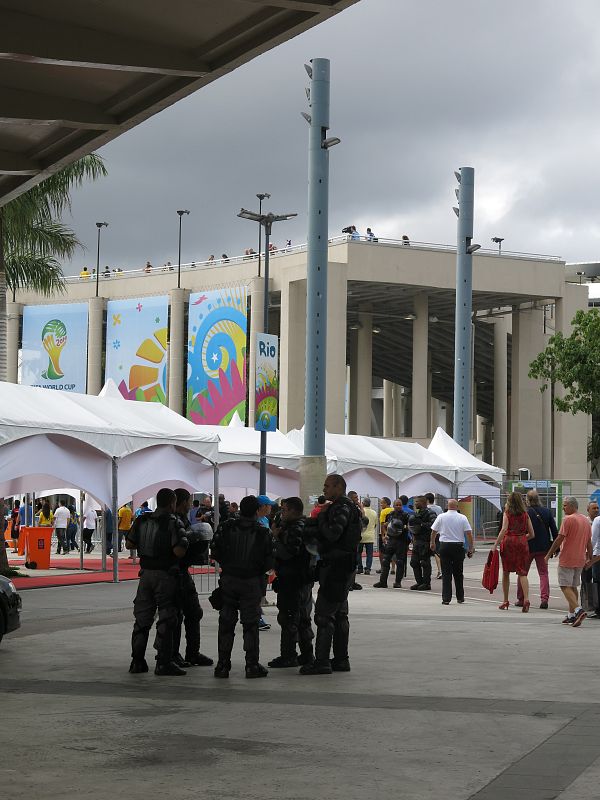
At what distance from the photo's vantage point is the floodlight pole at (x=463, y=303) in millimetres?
46594

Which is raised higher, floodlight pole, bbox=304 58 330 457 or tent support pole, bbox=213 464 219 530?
floodlight pole, bbox=304 58 330 457

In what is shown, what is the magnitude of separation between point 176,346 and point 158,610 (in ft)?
190

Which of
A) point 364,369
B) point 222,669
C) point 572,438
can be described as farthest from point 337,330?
point 222,669

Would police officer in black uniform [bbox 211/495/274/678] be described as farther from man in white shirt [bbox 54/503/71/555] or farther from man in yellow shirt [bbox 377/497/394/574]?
man in white shirt [bbox 54/503/71/555]

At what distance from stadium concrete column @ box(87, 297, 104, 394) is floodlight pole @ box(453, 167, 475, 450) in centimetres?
2921

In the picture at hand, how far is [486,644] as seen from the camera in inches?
577

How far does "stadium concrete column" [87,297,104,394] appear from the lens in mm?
70938

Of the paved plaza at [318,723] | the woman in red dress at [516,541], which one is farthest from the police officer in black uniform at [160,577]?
the woman in red dress at [516,541]

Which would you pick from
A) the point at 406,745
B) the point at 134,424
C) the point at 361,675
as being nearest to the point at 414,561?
the point at 134,424

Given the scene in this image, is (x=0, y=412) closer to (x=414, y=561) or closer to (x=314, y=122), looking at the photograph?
(x=414, y=561)

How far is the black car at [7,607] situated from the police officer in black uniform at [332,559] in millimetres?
3476

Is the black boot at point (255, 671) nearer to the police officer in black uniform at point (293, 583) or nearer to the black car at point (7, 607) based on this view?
the police officer in black uniform at point (293, 583)

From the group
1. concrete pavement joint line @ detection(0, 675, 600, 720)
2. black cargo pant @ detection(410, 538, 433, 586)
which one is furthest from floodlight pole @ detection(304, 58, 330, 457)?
concrete pavement joint line @ detection(0, 675, 600, 720)

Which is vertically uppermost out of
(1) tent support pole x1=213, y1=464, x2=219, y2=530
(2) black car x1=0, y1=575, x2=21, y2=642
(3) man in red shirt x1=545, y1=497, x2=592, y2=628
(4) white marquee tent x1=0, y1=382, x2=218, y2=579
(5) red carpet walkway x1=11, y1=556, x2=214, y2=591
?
(4) white marquee tent x1=0, y1=382, x2=218, y2=579
